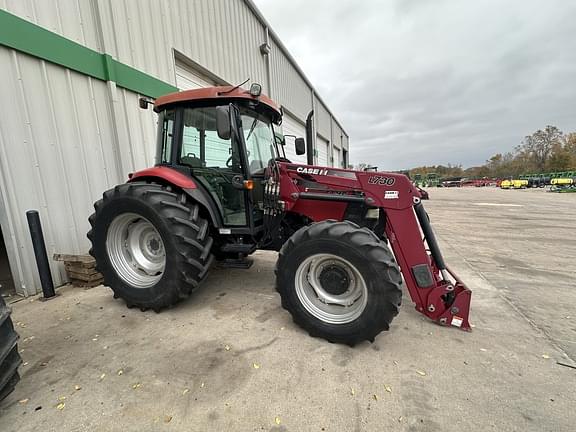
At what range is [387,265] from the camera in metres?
2.11

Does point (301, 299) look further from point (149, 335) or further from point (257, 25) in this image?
point (257, 25)

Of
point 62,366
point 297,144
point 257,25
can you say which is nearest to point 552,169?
point 257,25

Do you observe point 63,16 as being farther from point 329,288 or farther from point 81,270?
point 329,288

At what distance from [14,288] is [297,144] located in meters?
4.38

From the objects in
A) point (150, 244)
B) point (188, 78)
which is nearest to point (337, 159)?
point (188, 78)

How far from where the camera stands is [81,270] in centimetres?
359

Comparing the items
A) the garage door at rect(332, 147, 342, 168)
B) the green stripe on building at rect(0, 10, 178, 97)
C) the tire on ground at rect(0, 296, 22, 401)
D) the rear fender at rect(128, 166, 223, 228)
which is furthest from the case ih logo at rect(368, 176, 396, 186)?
the garage door at rect(332, 147, 342, 168)

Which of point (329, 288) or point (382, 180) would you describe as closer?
point (329, 288)

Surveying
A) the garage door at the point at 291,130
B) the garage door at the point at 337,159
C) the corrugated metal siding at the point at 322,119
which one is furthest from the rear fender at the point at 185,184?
the garage door at the point at 337,159

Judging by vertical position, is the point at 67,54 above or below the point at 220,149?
above

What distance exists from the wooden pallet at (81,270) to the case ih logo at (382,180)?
12.0 ft

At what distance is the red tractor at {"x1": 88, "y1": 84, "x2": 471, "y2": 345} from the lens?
2.29 metres

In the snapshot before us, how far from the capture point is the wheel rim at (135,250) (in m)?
3.00

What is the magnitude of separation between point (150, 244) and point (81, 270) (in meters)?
1.27
